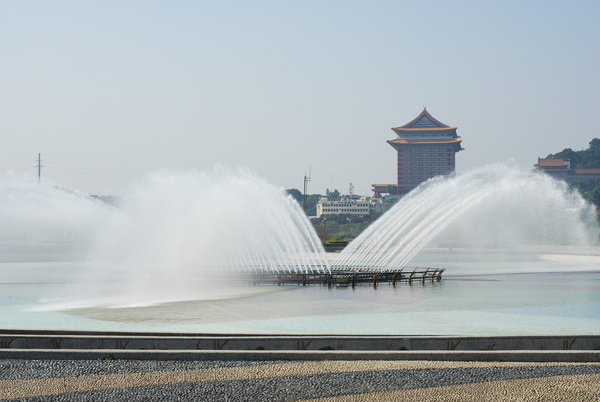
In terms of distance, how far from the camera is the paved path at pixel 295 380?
27.3 feet

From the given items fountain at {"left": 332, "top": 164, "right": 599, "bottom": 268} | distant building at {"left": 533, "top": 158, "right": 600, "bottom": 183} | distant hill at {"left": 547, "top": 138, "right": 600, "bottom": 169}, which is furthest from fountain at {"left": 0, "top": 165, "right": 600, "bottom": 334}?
distant hill at {"left": 547, "top": 138, "right": 600, "bottom": 169}

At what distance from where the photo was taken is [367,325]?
680 inches

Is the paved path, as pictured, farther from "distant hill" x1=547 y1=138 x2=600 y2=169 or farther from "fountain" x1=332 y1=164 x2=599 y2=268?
"distant hill" x1=547 y1=138 x2=600 y2=169

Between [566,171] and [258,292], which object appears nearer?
[258,292]

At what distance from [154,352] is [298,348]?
7.80 ft

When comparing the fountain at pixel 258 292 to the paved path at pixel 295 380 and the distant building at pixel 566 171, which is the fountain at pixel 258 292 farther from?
the distant building at pixel 566 171

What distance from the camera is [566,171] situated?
184 m

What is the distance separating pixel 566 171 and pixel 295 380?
620 feet

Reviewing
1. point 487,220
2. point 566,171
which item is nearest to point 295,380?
point 487,220

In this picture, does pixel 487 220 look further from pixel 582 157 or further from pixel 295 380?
pixel 582 157

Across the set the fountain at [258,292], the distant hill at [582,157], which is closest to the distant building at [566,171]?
the distant hill at [582,157]

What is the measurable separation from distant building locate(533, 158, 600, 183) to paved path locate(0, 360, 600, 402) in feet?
606

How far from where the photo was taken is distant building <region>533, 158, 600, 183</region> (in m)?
184

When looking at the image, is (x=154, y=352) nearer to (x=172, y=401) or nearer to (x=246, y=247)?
(x=172, y=401)
